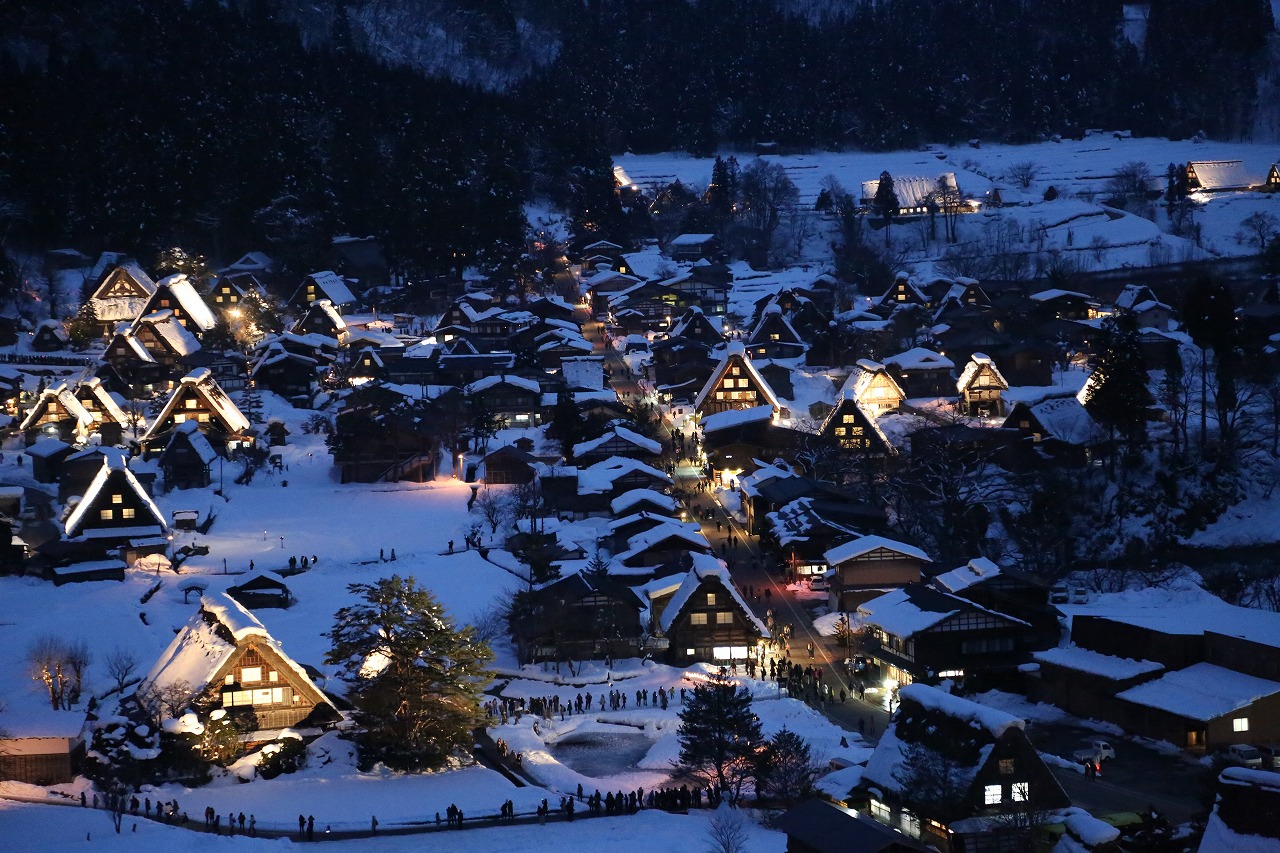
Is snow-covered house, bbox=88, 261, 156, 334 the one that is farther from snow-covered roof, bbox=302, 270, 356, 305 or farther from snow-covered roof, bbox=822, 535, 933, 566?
snow-covered roof, bbox=822, 535, 933, 566

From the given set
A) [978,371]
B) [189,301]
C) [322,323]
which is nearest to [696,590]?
[978,371]

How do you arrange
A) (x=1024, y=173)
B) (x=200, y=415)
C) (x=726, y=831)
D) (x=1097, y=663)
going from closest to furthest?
(x=726, y=831), (x=1097, y=663), (x=200, y=415), (x=1024, y=173)

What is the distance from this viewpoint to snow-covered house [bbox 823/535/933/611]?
90.5 ft

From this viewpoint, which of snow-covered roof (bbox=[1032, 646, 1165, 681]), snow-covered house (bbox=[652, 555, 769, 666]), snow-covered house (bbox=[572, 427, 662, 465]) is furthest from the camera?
snow-covered house (bbox=[572, 427, 662, 465])

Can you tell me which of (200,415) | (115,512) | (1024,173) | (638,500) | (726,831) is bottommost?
(726,831)

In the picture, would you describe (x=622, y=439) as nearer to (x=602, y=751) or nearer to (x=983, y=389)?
(x=983, y=389)

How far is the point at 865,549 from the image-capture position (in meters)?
27.6

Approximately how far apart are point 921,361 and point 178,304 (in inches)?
832

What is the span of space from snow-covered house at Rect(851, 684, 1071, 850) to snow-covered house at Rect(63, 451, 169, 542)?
15.7 meters

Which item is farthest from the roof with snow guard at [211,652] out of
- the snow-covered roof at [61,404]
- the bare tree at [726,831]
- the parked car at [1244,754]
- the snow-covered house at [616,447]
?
the snow-covered roof at [61,404]

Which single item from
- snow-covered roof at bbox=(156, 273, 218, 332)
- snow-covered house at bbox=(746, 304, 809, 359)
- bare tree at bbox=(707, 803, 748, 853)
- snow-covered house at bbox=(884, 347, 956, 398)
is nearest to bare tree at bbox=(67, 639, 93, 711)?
bare tree at bbox=(707, 803, 748, 853)

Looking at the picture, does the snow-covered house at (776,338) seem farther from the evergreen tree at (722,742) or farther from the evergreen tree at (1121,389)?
the evergreen tree at (722,742)

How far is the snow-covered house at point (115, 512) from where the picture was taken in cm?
2875

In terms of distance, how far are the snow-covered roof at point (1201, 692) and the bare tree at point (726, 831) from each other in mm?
6836
